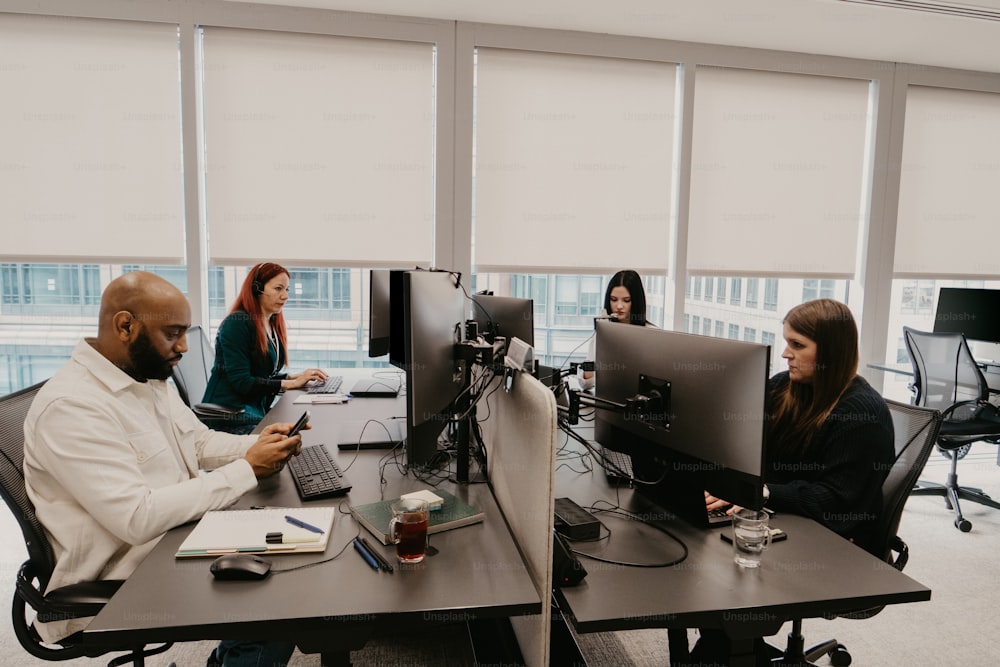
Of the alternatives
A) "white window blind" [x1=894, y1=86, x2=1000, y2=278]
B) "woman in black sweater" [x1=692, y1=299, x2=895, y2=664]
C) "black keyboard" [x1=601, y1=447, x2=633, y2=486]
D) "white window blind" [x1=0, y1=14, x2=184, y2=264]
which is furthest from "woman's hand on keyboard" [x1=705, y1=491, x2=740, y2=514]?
"white window blind" [x1=894, y1=86, x2=1000, y2=278]

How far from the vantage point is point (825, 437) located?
5.48 feet

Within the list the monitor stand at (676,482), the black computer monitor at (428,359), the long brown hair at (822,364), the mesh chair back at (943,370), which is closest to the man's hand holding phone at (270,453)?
the black computer monitor at (428,359)

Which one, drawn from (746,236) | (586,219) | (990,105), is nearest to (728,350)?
(586,219)

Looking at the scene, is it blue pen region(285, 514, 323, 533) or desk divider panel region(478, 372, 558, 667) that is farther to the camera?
blue pen region(285, 514, 323, 533)

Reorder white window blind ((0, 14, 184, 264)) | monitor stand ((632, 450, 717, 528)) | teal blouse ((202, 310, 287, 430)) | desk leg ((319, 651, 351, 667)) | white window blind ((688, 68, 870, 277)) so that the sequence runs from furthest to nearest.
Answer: white window blind ((688, 68, 870, 277))
white window blind ((0, 14, 184, 264))
teal blouse ((202, 310, 287, 430))
monitor stand ((632, 450, 717, 528))
desk leg ((319, 651, 351, 667))

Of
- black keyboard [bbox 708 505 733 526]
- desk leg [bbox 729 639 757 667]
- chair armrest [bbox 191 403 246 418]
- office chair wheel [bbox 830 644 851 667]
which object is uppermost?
black keyboard [bbox 708 505 733 526]

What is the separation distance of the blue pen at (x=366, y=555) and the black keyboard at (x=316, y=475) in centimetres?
30

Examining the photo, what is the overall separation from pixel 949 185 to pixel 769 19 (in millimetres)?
2131

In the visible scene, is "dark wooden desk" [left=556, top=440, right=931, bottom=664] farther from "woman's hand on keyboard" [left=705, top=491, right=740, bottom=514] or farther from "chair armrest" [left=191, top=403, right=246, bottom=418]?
"chair armrest" [left=191, top=403, right=246, bottom=418]

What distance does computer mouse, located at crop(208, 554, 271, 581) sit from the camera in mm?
1136

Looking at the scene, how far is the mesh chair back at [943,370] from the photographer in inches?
130

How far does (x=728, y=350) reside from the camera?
4.32 feet

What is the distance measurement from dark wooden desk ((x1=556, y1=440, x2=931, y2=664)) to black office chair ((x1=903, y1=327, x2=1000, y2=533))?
2.57 metres

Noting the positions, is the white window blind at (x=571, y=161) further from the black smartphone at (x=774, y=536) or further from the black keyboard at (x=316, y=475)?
the black smartphone at (x=774, y=536)
